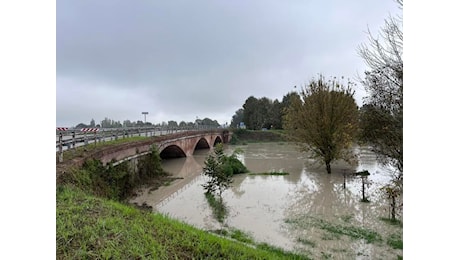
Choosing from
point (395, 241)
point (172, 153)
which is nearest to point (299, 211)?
point (395, 241)

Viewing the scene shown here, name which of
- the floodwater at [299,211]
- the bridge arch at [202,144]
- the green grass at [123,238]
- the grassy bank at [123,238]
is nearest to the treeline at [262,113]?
the bridge arch at [202,144]

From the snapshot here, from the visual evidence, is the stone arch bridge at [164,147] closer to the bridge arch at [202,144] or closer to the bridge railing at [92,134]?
the bridge arch at [202,144]

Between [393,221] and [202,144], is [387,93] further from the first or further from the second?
[202,144]

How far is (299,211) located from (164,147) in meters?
13.0

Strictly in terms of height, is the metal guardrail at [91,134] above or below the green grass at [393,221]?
above

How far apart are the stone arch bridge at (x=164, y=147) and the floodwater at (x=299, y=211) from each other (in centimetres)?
209

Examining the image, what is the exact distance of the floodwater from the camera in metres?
7.14

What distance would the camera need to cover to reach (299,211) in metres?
10.3

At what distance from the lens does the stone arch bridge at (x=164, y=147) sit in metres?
12.0

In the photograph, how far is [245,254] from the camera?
4.77 metres

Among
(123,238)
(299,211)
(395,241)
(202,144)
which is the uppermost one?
(123,238)

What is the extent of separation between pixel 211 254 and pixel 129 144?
10.9 m

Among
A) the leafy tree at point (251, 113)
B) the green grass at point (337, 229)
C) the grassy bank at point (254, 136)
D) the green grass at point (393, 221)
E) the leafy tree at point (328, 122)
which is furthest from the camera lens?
the leafy tree at point (251, 113)

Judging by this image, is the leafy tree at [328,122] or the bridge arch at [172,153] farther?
the bridge arch at [172,153]
